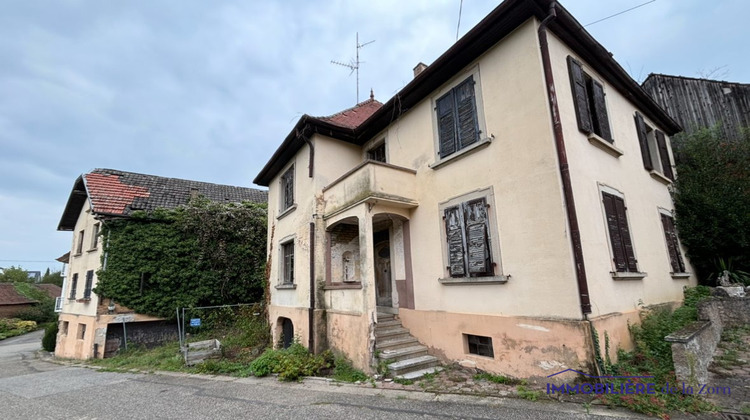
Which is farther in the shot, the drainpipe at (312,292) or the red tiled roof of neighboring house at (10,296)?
the red tiled roof of neighboring house at (10,296)

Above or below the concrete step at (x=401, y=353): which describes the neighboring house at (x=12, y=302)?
above

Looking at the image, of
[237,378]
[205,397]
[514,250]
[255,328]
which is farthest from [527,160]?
[255,328]

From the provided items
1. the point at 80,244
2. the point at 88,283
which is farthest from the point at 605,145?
the point at 80,244

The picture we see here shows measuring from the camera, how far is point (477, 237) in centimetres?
627

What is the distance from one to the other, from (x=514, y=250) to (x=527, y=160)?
5.16 ft

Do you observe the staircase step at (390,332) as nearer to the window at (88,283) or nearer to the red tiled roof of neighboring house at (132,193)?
the red tiled roof of neighboring house at (132,193)

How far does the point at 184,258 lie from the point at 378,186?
10.8m

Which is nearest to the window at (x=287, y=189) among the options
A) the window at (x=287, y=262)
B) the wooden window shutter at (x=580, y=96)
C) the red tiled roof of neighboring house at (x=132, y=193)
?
the window at (x=287, y=262)

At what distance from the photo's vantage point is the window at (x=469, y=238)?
20.0ft

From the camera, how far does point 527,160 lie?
5656mm

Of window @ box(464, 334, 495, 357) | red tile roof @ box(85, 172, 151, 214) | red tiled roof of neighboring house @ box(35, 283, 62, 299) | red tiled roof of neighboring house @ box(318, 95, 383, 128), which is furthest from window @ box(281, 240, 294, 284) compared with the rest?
red tiled roof of neighboring house @ box(35, 283, 62, 299)

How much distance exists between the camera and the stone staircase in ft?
20.6

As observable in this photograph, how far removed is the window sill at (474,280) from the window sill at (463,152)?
249 cm

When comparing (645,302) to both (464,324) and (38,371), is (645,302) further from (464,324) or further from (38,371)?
(38,371)
